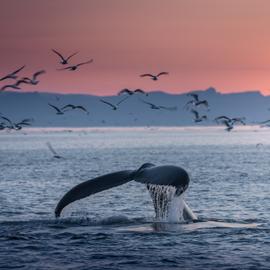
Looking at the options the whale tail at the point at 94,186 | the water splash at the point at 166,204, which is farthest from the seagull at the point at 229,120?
the whale tail at the point at 94,186

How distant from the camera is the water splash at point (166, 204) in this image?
20.0 meters

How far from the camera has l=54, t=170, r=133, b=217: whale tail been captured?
18438 millimetres

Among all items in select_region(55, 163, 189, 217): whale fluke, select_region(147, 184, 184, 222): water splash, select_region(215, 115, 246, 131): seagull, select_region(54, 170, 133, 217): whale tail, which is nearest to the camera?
select_region(55, 163, 189, 217): whale fluke

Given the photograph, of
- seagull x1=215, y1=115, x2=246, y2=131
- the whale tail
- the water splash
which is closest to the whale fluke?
the whale tail

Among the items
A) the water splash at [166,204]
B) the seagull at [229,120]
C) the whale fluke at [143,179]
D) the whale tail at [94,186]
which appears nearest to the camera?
the whale fluke at [143,179]

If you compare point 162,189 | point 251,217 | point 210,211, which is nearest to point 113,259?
point 162,189

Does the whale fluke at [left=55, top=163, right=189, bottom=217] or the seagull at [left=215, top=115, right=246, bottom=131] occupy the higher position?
the seagull at [left=215, top=115, right=246, bottom=131]

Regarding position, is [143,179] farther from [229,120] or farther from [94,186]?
[229,120]

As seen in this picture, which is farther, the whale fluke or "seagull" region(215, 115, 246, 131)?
"seagull" region(215, 115, 246, 131)

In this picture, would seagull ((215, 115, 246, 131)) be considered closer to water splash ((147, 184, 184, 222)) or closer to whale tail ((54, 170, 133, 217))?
water splash ((147, 184, 184, 222))

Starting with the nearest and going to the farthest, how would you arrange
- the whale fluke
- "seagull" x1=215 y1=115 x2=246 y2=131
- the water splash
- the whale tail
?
the whale fluke < the whale tail < the water splash < "seagull" x1=215 y1=115 x2=246 y2=131

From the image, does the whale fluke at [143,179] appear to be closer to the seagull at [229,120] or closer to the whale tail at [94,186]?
the whale tail at [94,186]

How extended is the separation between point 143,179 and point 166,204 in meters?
3.73

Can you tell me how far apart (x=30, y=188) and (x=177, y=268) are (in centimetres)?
2977
